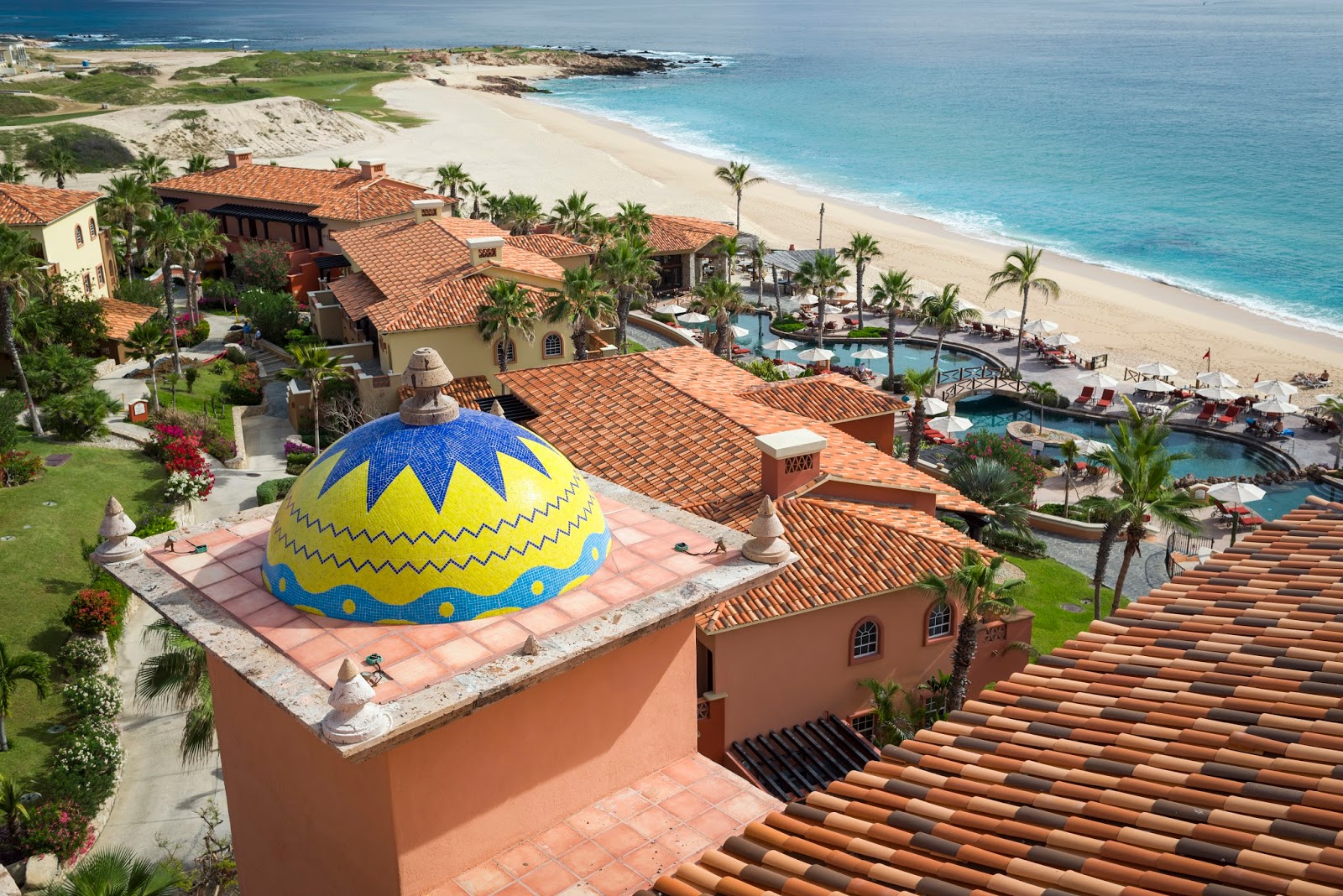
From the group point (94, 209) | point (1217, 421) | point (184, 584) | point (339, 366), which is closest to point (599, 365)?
point (339, 366)

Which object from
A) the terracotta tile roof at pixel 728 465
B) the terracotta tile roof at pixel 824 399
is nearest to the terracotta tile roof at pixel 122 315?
the terracotta tile roof at pixel 728 465

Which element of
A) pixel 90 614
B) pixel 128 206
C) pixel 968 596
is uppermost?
pixel 128 206

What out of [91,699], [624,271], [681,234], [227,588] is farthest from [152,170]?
[227,588]

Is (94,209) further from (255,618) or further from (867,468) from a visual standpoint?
(255,618)

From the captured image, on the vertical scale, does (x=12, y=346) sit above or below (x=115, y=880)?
above

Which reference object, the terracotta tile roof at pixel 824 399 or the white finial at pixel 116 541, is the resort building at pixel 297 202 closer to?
the terracotta tile roof at pixel 824 399

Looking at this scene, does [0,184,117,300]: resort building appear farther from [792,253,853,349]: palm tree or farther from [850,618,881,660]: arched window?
[850,618,881,660]: arched window

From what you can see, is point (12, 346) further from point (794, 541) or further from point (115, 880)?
point (115, 880)
